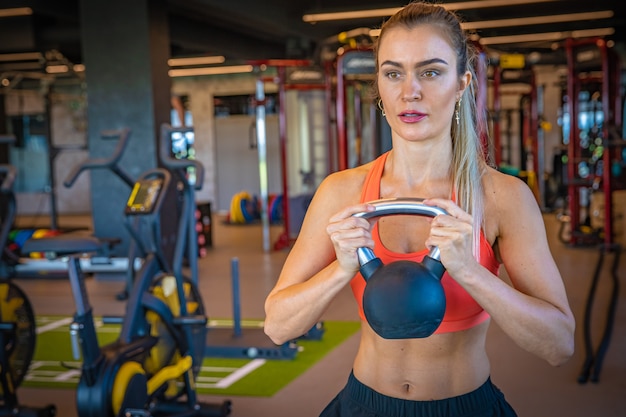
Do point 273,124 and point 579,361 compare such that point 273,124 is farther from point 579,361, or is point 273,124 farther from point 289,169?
point 579,361

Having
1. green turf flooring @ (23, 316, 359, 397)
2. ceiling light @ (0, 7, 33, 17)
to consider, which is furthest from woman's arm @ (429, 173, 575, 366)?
ceiling light @ (0, 7, 33, 17)

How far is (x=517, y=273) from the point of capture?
53.6 inches

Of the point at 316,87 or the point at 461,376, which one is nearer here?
the point at 461,376

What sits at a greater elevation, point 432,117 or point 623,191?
point 432,117

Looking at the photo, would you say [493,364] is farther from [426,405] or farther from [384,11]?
[384,11]

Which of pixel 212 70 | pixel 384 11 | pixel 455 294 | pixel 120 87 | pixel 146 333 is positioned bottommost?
pixel 146 333

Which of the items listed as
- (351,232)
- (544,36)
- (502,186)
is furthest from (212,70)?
(351,232)

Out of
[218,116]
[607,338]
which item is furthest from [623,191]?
[218,116]

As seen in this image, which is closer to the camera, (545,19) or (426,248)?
(426,248)

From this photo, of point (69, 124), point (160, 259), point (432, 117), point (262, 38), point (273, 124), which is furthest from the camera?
point (69, 124)

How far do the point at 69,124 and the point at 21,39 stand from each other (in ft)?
23.1

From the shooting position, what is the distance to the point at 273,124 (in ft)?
51.2

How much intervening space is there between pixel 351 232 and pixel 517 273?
0.38 metres

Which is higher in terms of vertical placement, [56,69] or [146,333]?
[56,69]
